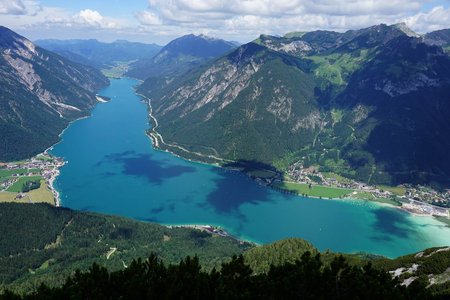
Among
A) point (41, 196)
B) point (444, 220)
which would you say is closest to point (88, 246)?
point (41, 196)

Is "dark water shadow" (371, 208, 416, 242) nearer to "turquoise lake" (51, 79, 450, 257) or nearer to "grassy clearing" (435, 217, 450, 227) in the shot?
"turquoise lake" (51, 79, 450, 257)

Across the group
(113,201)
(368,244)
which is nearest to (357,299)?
(368,244)

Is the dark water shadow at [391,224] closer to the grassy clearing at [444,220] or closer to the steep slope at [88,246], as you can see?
the grassy clearing at [444,220]

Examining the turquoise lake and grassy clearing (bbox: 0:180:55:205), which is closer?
the turquoise lake

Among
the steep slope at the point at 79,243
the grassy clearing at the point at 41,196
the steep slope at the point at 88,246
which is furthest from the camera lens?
the grassy clearing at the point at 41,196

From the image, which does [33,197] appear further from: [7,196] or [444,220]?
[444,220]

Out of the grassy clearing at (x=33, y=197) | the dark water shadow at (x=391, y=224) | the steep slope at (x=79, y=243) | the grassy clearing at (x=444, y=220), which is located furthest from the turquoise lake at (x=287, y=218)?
the steep slope at (x=79, y=243)

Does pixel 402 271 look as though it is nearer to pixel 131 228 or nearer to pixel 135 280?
pixel 135 280

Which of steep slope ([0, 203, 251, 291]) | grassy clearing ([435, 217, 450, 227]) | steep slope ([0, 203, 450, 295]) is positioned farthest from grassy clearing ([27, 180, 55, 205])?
grassy clearing ([435, 217, 450, 227])
